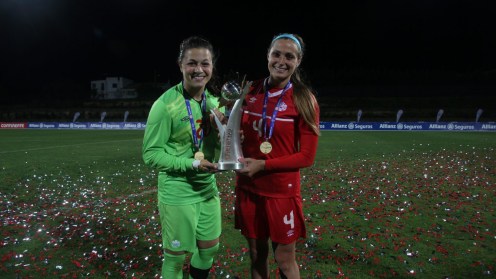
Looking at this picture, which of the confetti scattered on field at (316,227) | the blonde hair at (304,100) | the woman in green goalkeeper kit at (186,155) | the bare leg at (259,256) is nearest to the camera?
the blonde hair at (304,100)

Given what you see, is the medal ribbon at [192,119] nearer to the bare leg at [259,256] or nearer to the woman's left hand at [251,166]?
the woman's left hand at [251,166]

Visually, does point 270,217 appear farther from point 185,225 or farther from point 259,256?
point 185,225

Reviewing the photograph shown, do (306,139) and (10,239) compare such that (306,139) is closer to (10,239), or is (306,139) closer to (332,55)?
(10,239)

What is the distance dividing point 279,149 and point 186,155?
2.56ft

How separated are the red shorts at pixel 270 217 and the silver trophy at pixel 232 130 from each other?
0.43 metres

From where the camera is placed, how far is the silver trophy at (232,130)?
2.91 meters

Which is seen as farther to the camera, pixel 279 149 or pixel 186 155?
pixel 186 155

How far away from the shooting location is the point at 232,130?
116 inches

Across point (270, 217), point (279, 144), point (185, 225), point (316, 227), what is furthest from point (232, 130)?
point (316, 227)

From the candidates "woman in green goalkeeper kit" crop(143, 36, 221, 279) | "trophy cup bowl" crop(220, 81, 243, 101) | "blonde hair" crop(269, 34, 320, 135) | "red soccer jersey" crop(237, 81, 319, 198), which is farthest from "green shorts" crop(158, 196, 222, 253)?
"blonde hair" crop(269, 34, 320, 135)

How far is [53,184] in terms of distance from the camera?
389 inches

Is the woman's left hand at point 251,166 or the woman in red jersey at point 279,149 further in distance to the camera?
the woman in red jersey at point 279,149

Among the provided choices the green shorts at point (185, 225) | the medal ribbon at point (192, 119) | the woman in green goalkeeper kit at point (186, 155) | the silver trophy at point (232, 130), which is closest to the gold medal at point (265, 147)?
the silver trophy at point (232, 130)

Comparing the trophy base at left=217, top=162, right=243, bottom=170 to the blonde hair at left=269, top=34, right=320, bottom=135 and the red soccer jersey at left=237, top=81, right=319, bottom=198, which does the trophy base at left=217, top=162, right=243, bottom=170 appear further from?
the blonde hair at left=269, top=34, right=320, bottom=135
